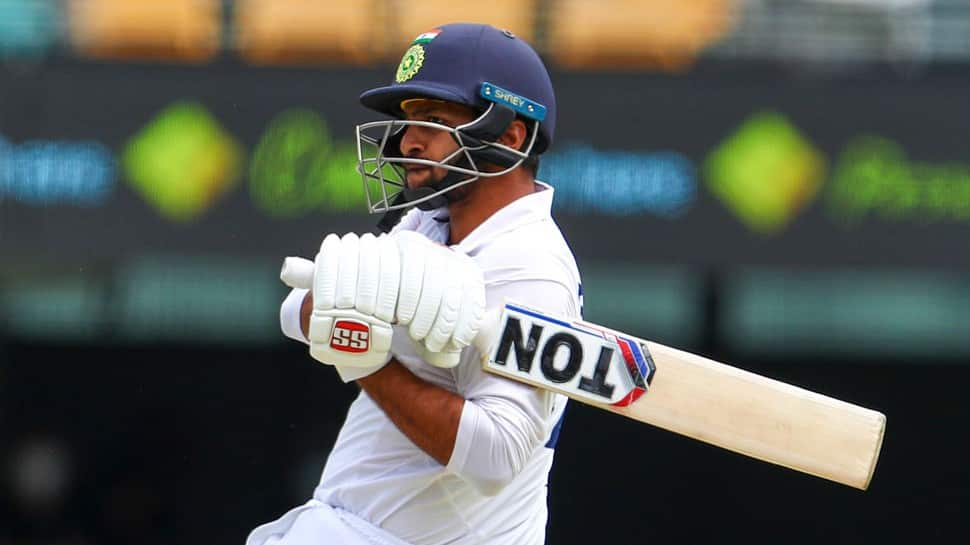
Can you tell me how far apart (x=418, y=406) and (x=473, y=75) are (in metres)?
0.54

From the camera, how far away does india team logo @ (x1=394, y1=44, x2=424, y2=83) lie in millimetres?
2404

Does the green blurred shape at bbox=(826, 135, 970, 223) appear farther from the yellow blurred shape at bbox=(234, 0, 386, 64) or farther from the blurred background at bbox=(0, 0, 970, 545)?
the yellow blurred shape at bbox=(234, 0, 386, 64)

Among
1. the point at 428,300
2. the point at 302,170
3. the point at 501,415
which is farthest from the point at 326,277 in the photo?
the point at 302,170

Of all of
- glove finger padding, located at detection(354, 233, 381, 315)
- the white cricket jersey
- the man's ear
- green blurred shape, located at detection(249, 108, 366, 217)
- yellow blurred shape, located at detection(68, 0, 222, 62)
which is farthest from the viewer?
yellow blurred shape, located at detection(68, 0, 222, 62)

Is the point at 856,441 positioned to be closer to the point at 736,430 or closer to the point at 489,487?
the point at 736,430

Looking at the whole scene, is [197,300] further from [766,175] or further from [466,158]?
[466,158]

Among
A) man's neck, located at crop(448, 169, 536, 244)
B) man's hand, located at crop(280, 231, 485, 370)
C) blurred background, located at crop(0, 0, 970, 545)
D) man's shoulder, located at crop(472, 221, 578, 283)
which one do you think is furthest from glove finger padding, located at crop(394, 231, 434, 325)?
blurred background, located at crop(0, 0, 970, 545)

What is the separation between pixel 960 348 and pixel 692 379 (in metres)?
5.08

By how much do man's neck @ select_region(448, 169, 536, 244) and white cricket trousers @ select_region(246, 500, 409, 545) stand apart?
1.53 ft

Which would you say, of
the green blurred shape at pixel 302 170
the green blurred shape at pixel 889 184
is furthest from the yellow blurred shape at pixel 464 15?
the green blurred shape at pixel 889 184

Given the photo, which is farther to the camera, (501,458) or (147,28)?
(147,28)

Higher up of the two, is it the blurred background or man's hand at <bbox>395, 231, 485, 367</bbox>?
man's hand at <bbox>395, 231, 485, 367</bbox>

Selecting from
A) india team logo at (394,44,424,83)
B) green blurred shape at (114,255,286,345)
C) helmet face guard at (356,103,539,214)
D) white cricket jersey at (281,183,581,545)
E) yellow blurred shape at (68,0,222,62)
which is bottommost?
green blurred shape at (114,255,286,345)

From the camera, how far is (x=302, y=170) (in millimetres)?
5402
